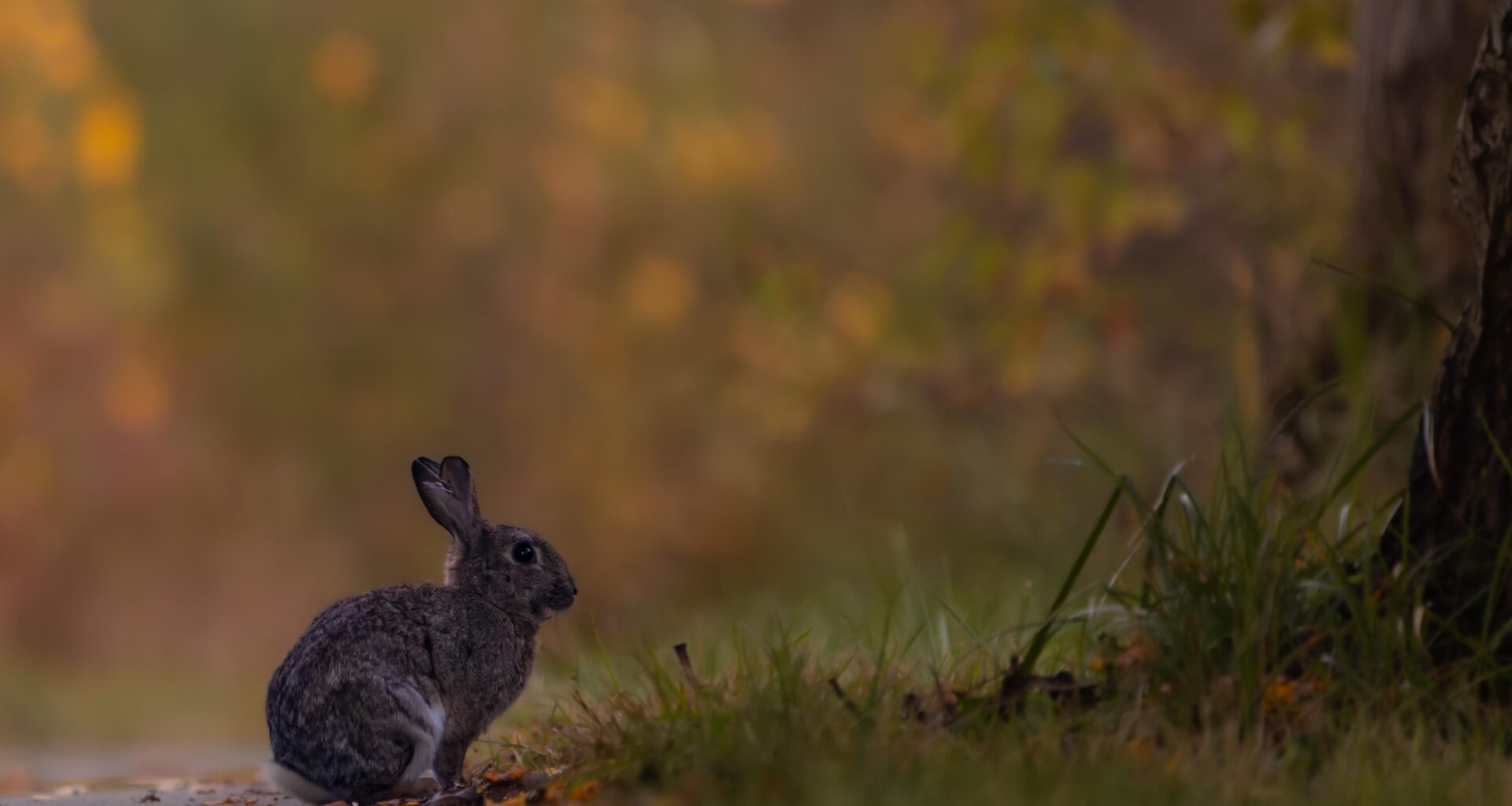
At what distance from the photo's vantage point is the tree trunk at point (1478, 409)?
4496 millimetres

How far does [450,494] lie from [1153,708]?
6.44 feet

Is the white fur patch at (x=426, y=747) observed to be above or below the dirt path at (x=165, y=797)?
below

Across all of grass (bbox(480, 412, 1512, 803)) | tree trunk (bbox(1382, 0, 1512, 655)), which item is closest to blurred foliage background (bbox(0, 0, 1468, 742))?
tree trunk (bbox(1382, 0, 1512, 655))

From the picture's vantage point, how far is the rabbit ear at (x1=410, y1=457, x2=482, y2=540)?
15.7 ft

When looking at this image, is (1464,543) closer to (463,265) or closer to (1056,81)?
(1056,81)

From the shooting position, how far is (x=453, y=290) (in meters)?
Result: 16.6

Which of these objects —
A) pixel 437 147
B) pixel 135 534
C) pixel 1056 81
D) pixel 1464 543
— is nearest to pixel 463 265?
pixel 437 147

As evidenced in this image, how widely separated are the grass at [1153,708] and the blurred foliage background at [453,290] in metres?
7.94

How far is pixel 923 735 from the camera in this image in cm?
399

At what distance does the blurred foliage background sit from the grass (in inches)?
313

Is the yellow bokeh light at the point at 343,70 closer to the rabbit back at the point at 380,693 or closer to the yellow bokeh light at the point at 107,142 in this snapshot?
the yellow bokeh light at the point at 107,142

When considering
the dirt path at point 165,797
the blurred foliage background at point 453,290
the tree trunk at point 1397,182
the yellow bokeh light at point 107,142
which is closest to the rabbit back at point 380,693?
the dirt path at point 165,797

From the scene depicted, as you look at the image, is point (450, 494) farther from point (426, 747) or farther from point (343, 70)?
point (343, 70)

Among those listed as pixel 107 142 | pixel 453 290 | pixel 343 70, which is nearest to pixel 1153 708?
pixel 107 142
